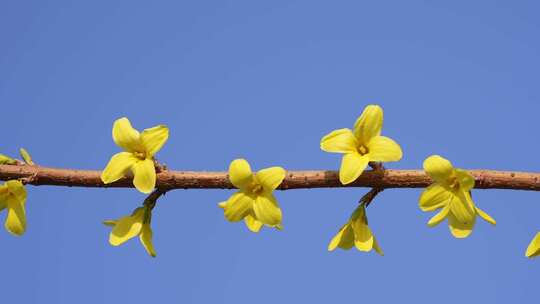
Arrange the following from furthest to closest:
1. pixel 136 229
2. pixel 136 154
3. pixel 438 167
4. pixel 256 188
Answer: pixel 136 229 → pixel 136 154 → pixel 256 188 → pixel 438 167

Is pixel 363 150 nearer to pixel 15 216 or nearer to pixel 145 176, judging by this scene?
pixel 145 176

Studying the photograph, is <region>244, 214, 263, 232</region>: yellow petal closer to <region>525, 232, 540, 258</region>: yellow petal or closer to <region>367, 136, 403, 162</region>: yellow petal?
<region>367, 136, 403, 162</region>: yellow petal

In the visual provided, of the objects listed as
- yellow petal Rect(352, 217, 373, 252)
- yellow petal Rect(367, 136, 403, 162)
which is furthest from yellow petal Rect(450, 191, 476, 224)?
yellow petal Rect(352, 217, 373, 252)

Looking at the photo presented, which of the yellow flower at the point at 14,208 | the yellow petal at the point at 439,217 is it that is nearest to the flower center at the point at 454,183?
the yellow petal at the point at 439,217

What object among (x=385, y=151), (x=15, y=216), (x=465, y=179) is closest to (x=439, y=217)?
(x=465, y=179)

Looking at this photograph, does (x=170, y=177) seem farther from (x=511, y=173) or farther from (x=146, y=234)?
(x=511, y=173)

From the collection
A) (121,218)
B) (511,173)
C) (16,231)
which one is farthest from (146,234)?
(511,173)

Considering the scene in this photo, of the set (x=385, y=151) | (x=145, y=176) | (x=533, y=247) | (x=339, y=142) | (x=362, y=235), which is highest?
(x=339, y=142)
